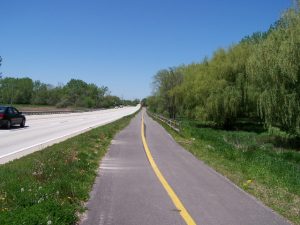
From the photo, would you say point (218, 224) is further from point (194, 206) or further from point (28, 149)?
point (28, 149)

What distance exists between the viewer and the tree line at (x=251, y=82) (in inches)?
1135

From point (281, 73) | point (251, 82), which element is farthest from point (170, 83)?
point (281, 73)

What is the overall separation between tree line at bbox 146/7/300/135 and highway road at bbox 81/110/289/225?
16.7 m

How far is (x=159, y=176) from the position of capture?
12.1 meters

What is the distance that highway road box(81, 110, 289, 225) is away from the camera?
24.0 ft

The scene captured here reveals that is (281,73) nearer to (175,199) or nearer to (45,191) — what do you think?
(175,199)

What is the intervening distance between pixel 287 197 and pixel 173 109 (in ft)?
220

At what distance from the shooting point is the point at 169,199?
8.91 metres

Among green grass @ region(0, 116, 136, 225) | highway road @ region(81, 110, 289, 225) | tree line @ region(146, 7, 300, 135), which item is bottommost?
highway road @ region(81, 110, 289, 225)

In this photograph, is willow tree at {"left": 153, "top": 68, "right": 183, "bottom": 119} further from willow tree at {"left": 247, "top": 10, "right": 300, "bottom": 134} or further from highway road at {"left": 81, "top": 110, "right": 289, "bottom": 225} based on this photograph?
highway road at {"left": 81, "top": 110, "right": 289, "bottom": 225}

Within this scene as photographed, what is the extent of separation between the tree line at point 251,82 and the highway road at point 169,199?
1673 cm

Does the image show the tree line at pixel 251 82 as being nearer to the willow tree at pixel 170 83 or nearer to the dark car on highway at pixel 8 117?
the willow tree at pixel 170 83

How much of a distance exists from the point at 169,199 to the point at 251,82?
97.3ft

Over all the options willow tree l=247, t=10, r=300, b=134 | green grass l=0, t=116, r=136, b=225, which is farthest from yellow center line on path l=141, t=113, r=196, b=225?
willow tree l=247, t=10, r=300, b=134
